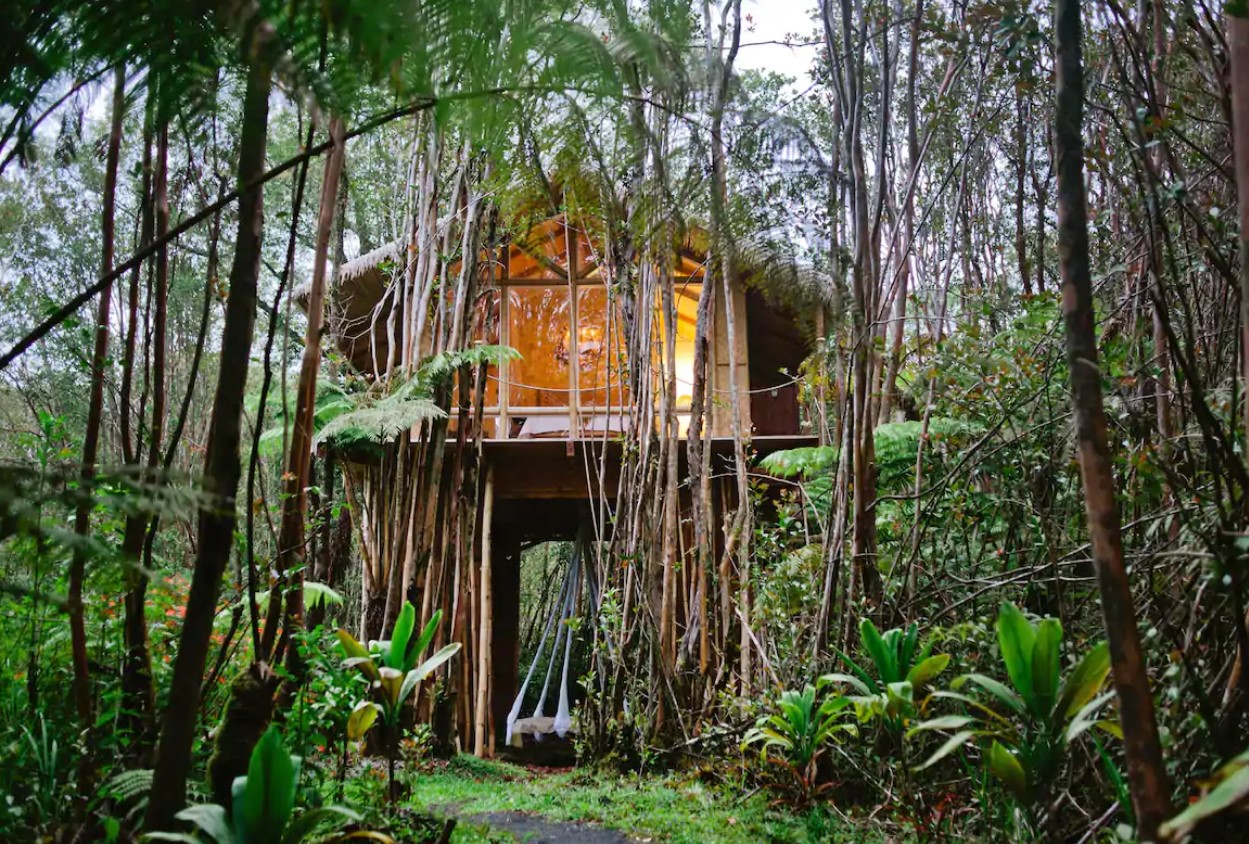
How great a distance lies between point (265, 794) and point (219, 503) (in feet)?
2.47

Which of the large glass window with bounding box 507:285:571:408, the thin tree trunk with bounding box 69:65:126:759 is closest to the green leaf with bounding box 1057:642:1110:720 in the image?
the thin tree trunk with bounding box 69:65:126:759

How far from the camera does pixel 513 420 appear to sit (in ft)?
24.5

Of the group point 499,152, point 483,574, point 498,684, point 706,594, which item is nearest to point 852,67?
point 499,152

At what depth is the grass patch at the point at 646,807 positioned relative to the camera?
280 centimetres

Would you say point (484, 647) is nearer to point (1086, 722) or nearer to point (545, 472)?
point (545, 472)

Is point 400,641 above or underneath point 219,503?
underneath

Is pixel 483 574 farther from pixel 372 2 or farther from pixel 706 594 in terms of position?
pixel 372 2

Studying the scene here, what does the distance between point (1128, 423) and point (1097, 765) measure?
1124mm

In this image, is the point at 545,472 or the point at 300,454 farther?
the point at 545,472

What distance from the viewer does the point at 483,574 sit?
19.6 ft

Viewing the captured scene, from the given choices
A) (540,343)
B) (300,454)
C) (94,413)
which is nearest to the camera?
(94,413)

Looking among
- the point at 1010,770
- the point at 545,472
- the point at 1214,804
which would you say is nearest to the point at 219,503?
the point at 1214,804

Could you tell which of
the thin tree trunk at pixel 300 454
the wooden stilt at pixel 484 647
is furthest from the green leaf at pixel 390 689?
the wooden stilt at pixel 484 647

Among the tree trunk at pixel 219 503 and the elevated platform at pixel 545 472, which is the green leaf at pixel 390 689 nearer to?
the tree trunk at pixel 219 503
